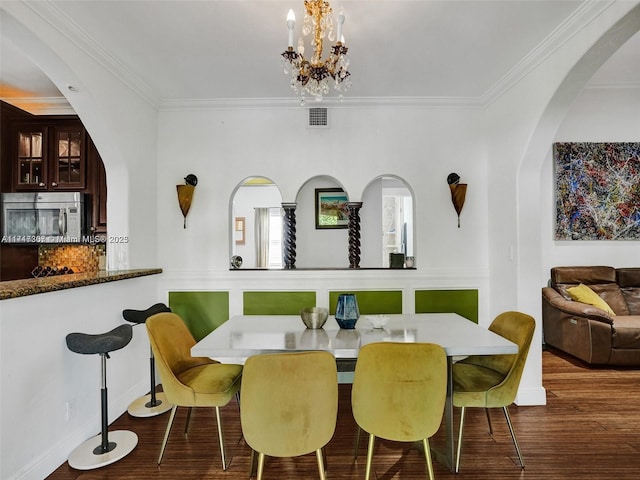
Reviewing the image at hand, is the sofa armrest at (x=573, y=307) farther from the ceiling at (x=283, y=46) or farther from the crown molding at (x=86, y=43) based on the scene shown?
the crown molding at (x=86, y=43)

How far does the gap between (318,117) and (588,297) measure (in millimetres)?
3659

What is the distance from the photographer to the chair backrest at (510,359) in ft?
6.61

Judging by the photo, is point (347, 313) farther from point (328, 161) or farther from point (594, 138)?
point (594, 138)

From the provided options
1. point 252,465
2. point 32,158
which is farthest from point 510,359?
point 32,158

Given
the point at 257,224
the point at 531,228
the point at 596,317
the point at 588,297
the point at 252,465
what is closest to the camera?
the point at 252,465

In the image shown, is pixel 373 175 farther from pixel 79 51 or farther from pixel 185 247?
pixel 79 51

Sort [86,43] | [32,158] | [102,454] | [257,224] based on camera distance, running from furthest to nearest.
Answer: [257,224] → [32,158] → [86,43] → [102,454]

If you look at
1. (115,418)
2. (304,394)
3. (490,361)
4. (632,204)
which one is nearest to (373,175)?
(490,361)

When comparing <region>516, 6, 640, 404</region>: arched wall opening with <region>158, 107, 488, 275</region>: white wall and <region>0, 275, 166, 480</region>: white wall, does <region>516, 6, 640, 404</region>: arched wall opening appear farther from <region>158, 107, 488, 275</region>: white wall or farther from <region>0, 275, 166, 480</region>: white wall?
<region>0, 275, 166, 480</region>: white wall


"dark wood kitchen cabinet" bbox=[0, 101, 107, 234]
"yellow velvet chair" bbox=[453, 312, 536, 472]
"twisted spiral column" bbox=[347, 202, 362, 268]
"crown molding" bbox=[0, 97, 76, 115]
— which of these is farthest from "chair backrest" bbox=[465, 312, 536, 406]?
"crown molding" bbox=[0, 97, 76, 115]

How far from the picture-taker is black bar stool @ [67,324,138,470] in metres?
2.09

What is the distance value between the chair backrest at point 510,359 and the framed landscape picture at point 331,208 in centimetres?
292

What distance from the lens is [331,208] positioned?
506 centimetres

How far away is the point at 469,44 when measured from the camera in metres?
2.62
